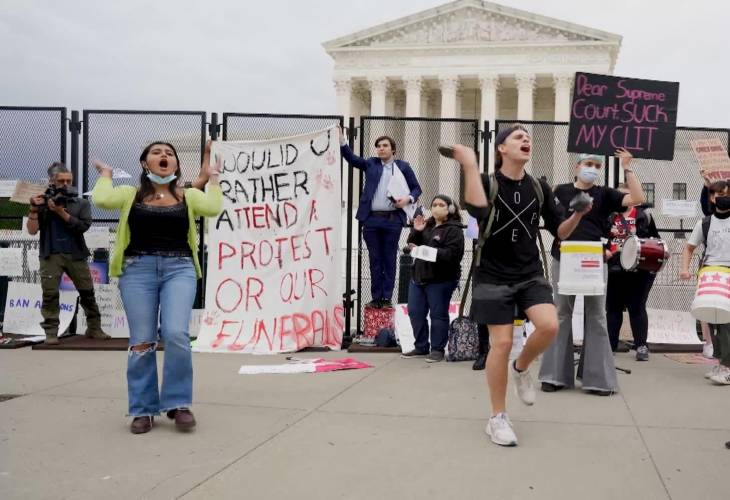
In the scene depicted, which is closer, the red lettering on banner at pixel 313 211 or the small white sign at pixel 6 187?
the red lettering on banner at pixel 313 211

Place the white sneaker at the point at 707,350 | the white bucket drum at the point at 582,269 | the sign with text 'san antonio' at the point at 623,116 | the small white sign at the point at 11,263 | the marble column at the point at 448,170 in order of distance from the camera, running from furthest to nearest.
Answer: the marble column at the point at 448,170 < the small white sign at the point at 11,263 < the white sneaker at the point at 707,350 < the sign with text 'san antonio' at the point at 623,116 < the white bucket drum at the point at 582,269

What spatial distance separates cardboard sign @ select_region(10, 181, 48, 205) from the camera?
8164 mm

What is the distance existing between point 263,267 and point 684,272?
4242 millimetres

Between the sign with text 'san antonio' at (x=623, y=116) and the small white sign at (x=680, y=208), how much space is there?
2.39 metres

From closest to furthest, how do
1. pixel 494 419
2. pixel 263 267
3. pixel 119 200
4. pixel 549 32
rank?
pixel 494 419 → pixel 119 200 → pixel 263 267 → pixel 549 32

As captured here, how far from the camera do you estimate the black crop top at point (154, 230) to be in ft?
13.8

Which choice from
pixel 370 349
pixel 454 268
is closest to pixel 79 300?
pixel 370 349

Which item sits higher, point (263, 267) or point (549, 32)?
point (549, 32)

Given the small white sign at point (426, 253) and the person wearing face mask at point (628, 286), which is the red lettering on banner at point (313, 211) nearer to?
the small white sign at point (426, 253)

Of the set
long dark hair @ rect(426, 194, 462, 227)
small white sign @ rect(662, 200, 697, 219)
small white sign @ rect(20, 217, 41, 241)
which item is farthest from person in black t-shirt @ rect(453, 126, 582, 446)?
small white sign @ rect(20, 217, 41, 241)

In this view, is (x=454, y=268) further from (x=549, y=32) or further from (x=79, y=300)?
(x=549, y=32)

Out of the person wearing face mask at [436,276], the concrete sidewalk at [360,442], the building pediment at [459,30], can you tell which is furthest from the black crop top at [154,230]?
the building pediment at [459,30]

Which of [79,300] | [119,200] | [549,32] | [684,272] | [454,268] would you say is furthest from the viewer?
[549,32]

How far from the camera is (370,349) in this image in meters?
7.39
